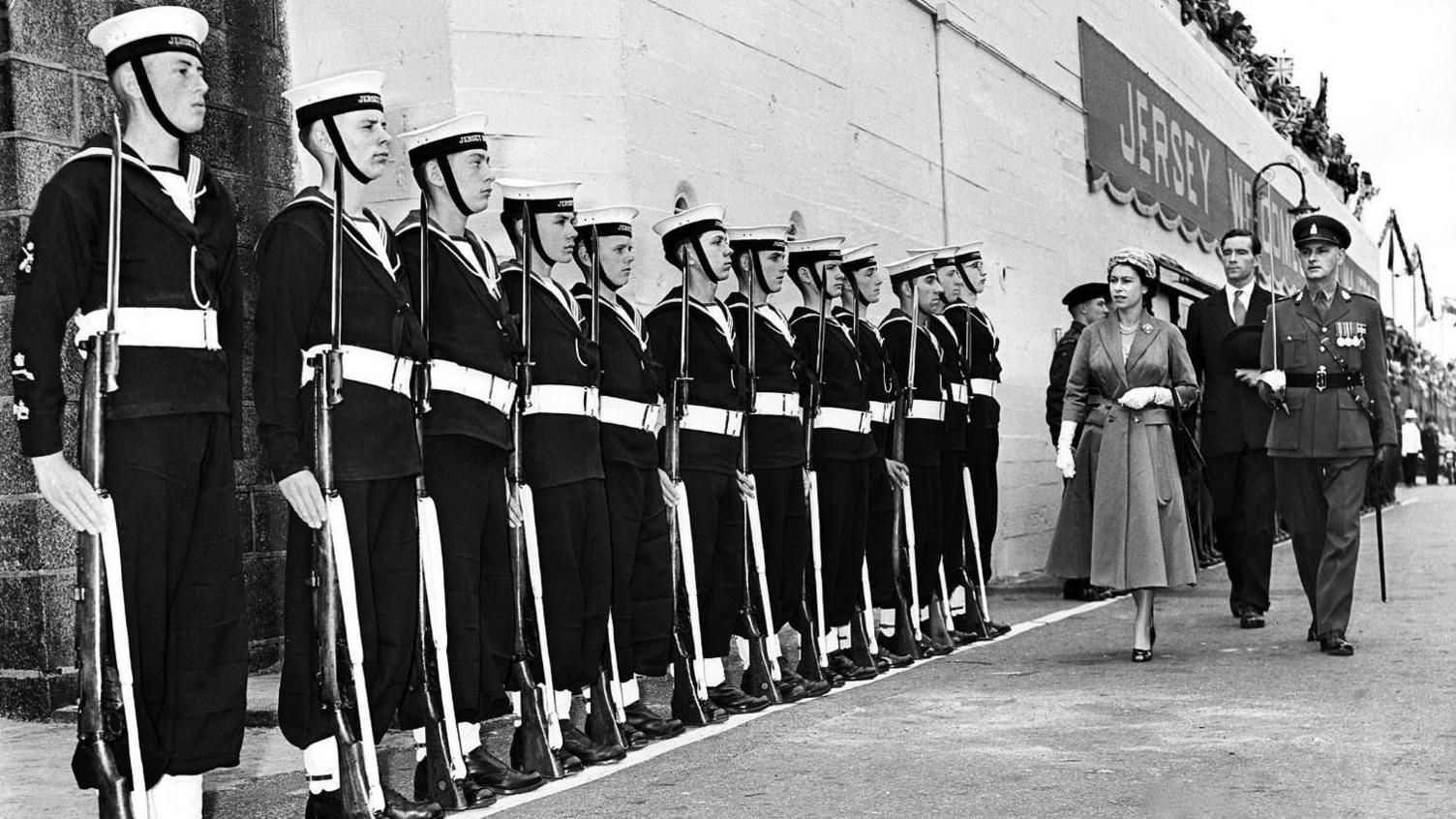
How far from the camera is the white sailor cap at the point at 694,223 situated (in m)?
7.00

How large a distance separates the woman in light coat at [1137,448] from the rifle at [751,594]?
1701mm

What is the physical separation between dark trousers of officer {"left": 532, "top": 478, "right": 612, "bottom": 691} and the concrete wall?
92.7 inches

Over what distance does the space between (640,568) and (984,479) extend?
382cm

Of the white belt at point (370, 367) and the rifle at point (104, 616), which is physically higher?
the white belt at point (370, 367)

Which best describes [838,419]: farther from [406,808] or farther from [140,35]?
[140,35]

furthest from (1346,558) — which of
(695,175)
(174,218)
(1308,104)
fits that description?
(1308,104)

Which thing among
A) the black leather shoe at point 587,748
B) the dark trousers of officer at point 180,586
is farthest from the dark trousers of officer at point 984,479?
the dark trousers of officer at point 180,586

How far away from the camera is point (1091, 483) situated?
29.6ft

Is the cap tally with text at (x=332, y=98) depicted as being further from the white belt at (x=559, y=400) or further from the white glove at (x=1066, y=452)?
the white glove at (x=1066, y=452)

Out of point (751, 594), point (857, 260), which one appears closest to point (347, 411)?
point (751, 594)

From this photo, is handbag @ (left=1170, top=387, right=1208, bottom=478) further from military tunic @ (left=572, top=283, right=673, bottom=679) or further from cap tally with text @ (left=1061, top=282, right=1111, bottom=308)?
cap tally with text @ (left=1061, top=282, right=1111, bottom=308)

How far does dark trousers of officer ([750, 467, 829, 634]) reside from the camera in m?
7.51

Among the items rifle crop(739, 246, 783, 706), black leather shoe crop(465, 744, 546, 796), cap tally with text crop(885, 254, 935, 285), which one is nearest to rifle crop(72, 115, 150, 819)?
black leather shoe crop(465, 744, 546, 796)

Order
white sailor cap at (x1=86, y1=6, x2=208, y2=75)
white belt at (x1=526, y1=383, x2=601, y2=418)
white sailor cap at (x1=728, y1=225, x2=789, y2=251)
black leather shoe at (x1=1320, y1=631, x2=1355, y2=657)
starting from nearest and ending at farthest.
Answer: white sailor cap at (x1=86, y1=6, x2=208, y2=75)
white belt at (x1=526, y1=383, x2=601, y2=418)
white sailor cap at (x1=728, y1=225, x2=789, y2=251)
black leather shoe at (x1=1320, y1=631, x2=1355, y2=657)
